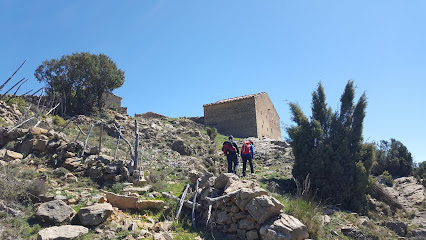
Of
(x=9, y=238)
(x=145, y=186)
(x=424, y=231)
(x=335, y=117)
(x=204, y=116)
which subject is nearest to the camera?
(x=9, y=238)

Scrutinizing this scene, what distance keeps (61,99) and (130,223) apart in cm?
2061

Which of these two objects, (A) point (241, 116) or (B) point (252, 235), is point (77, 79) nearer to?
(A) point (241, 116)

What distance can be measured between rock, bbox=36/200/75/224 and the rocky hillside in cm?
2

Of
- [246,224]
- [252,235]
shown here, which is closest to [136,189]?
[246,224]

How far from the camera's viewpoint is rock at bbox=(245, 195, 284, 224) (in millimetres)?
7547

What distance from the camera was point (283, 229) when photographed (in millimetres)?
7168

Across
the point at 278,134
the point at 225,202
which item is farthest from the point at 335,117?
the point at 278,134

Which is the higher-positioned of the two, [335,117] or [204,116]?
[204,116]

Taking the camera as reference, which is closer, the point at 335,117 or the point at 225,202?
the point at 225,202

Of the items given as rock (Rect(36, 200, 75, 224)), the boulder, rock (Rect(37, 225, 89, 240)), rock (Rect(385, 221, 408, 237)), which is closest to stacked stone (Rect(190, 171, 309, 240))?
the boulder

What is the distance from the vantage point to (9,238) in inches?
246

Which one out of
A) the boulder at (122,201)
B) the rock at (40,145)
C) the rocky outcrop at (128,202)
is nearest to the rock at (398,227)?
the rocky outcrop at (128,202)

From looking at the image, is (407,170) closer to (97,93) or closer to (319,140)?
(319,140)

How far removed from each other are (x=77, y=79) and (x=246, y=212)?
23.4 m
